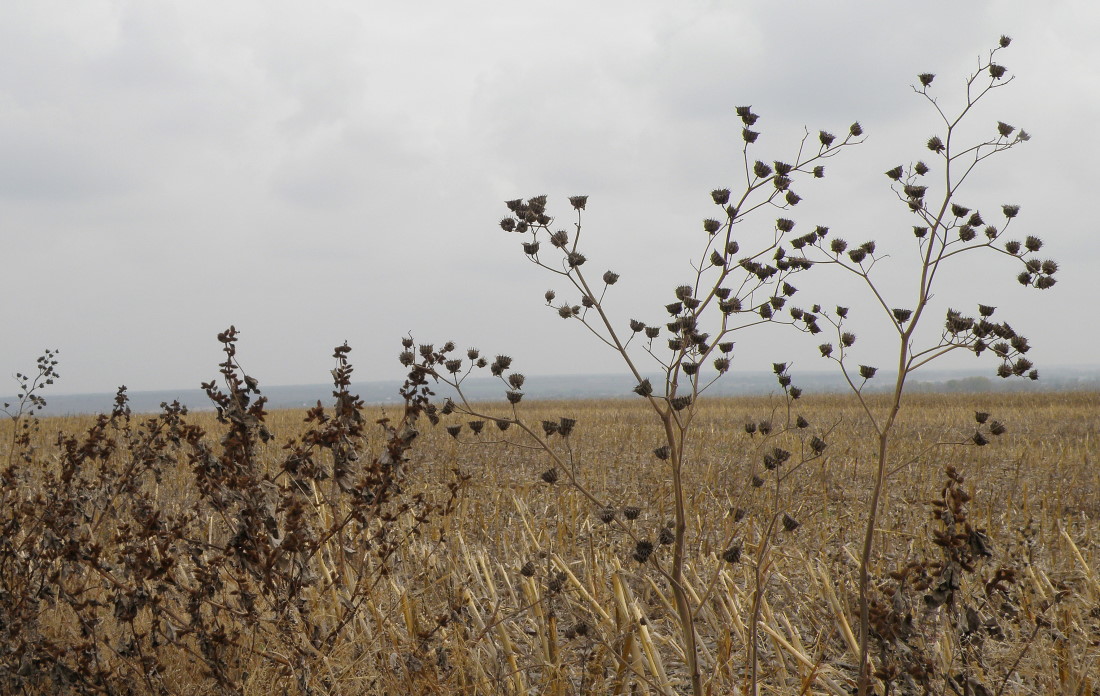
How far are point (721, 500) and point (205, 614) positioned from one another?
204 inches

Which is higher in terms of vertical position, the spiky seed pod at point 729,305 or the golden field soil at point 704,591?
the spiky seed pod at point 729,305

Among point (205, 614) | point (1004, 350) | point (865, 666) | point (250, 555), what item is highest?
point (1004, 350)

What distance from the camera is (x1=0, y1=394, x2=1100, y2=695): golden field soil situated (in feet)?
11.4

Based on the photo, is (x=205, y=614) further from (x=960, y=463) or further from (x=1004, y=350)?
(x=960, y=463)

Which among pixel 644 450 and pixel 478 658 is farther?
pixel 644 450

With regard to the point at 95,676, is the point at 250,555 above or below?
above

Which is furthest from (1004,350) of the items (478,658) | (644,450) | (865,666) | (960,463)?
(644,450)

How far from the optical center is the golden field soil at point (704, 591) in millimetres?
3482

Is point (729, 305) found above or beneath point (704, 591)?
above

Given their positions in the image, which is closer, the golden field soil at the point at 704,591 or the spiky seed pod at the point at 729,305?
the spiky seed pod at the point at 729,305

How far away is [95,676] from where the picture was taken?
11.6 feet

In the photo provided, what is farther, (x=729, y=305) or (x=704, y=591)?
(x=704, y=591)

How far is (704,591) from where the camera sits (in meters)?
4.48

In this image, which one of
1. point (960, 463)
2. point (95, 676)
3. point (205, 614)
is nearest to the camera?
point (95, 676)
